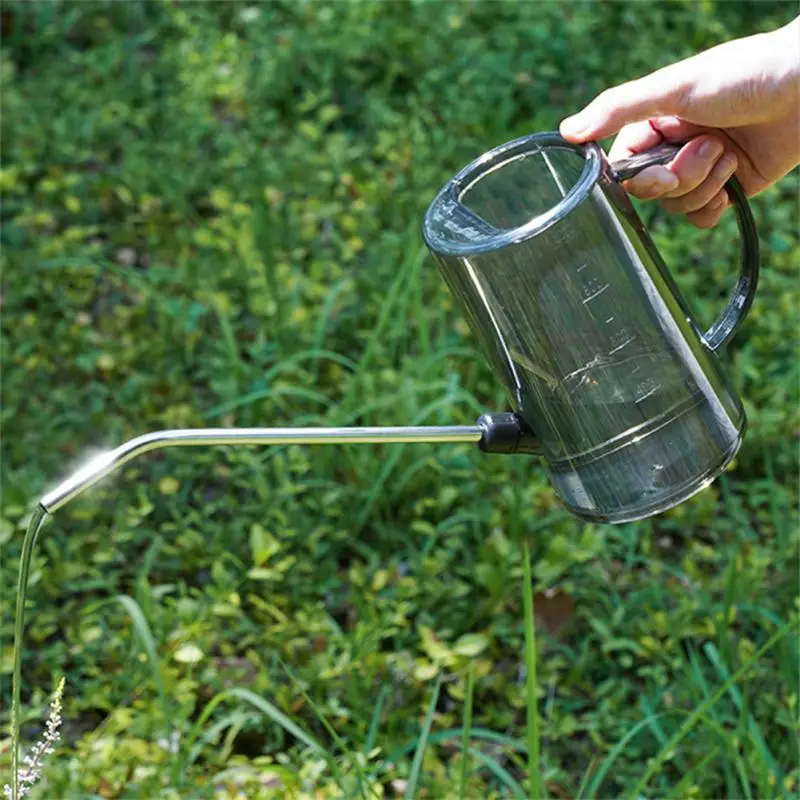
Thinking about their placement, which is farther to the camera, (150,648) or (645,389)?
(150,648)

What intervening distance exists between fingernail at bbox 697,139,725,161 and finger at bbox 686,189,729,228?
0.09 metres

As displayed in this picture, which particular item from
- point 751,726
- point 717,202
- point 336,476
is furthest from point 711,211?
point 336,476

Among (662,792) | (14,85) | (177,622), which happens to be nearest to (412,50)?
(14,85)

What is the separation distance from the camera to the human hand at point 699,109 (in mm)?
1533

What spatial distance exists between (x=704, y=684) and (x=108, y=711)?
1008 millimetres

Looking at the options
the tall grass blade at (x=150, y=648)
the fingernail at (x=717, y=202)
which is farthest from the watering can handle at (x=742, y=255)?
the tall grass blade at (x=150, y=648)

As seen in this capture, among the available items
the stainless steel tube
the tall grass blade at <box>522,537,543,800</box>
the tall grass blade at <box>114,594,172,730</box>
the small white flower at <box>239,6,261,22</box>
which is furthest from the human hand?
the small white flower at <box>239,6,261,22</box>

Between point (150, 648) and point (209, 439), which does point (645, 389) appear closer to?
point (209, 439)

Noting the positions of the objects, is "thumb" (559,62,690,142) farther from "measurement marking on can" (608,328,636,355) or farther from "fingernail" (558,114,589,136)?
"measurement marking on can" (608,328,636,355)

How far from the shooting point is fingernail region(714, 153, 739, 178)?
1.64 meters

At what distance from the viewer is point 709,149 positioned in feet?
5.29

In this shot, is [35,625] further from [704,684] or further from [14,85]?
[14,85]

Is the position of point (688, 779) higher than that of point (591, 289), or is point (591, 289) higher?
point (591, 289)

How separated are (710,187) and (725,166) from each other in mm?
32
